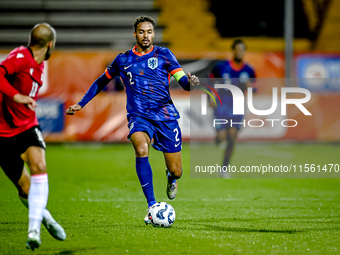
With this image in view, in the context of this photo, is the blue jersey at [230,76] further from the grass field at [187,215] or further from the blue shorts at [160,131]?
the blue shorts at [160,131]

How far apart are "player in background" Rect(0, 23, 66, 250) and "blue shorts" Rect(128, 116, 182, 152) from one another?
1296 millimetres

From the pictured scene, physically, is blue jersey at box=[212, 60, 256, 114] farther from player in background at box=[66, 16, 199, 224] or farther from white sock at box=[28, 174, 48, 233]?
white sock at box=[28, 174, 48, 233]

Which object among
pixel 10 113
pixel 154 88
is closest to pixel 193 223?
pixel 154 88

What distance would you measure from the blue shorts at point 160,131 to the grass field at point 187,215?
2.67 ft

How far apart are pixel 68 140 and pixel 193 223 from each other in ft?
37.9

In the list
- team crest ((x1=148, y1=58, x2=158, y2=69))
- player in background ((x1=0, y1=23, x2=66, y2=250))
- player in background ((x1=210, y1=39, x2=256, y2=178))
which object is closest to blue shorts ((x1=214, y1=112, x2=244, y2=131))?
player in background ((x1=210, y1=39, x2=256, y2=178))

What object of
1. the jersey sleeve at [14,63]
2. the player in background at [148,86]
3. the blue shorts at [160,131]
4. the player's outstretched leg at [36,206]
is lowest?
the player's outstretched leg at [36,206]

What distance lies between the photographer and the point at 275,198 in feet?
24.2

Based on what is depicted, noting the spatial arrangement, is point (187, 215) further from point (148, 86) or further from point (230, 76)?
point (230, 76)

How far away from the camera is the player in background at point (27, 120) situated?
4172 millimetres

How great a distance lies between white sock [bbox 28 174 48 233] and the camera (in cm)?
404

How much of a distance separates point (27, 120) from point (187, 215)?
2364 mm

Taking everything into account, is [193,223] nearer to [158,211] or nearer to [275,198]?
[158,211]

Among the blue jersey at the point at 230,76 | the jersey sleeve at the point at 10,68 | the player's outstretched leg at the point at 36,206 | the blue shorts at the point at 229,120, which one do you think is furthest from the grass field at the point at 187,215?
the blue jersey at the point at 230,76
